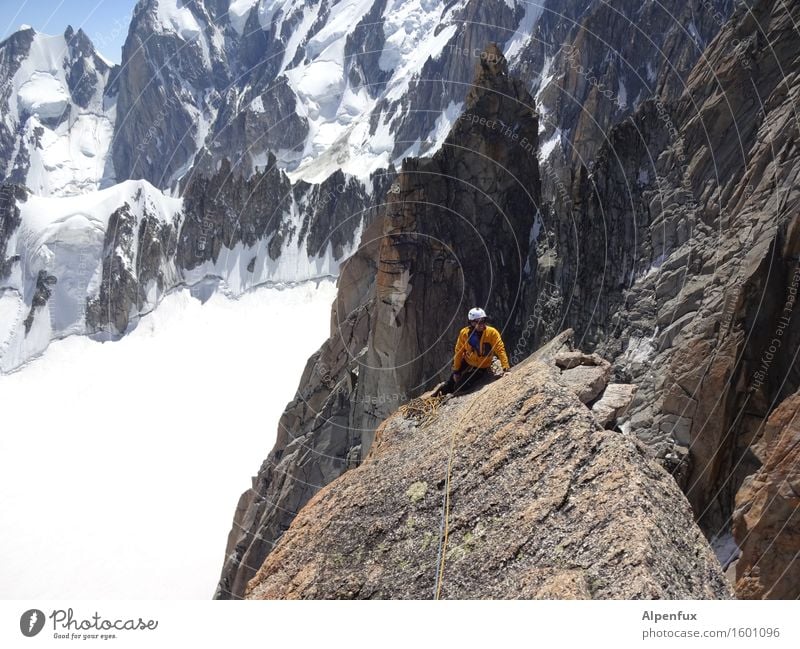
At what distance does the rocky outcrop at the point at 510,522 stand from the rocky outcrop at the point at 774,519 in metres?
5.82

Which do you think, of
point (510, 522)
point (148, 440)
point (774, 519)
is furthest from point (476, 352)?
point (148, 440)

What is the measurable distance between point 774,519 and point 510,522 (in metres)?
8.26

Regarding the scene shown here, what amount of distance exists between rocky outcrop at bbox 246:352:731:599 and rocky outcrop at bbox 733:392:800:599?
5823 mm

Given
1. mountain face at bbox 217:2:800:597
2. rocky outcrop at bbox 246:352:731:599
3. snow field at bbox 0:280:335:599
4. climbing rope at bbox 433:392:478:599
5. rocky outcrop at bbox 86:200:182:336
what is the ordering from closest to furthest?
rocky outcrop at bbox 246:352:731:599 → climbing rope at bbox 433:392:478:599 → mountain face at bbox 217:2:800:597 → snow field at bbox 0:280:335:599 → rocky outcrop at bbox 86:200:182:336

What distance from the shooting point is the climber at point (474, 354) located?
1599 cm

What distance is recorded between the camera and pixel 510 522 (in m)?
10.0

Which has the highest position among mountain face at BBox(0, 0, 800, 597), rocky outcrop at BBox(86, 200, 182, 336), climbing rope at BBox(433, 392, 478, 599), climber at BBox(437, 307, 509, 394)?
rocky outcrop at BBox(86, 200, 182, 336)

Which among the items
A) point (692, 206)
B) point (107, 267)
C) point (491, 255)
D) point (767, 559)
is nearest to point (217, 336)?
point (107, 267)

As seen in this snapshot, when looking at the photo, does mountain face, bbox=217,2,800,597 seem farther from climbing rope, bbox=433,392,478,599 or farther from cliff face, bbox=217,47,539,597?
climbing rope, bbox=433,392,478,599

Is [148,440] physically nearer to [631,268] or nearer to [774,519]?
[631,268]

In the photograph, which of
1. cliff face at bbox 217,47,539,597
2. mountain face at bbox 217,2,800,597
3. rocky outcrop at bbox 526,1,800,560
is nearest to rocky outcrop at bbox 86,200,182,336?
mountain face at bbox 217,2,800,597

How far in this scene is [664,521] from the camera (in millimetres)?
9453

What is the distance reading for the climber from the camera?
1599 cm

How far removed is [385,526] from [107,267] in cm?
13740
